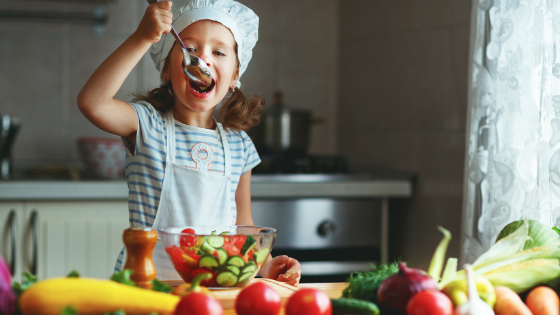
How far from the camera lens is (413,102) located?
194 centimetres

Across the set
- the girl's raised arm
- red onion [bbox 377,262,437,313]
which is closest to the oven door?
the girl's raised arm

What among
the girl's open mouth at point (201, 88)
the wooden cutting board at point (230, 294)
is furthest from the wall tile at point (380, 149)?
the wooden cutting board at point (230, 294)

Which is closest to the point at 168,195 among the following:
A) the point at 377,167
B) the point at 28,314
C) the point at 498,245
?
the point at 28,314

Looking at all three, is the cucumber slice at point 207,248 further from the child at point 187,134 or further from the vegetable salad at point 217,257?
the child at point 187,134

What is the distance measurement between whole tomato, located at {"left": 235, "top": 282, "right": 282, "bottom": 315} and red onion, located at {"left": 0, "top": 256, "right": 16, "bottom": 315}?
25 centimetres

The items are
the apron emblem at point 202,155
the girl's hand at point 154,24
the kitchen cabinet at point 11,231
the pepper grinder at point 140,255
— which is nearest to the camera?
the pepper grinder at point 140,255

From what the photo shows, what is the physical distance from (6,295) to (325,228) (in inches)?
52.0

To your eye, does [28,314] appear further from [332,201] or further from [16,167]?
[16,167]

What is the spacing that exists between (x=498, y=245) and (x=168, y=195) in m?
0.63

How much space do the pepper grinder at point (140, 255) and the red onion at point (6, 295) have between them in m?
0.14

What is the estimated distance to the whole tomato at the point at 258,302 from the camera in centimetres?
62

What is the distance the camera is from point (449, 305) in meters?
0.61

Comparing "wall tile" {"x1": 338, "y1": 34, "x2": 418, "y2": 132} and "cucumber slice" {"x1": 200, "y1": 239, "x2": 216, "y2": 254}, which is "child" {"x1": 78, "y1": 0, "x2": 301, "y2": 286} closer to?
"cucumber slice" {"x1": 200, "y1": 239, "x2": 216, "y2": 254}

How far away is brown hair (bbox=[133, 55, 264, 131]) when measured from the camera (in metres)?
1.15
